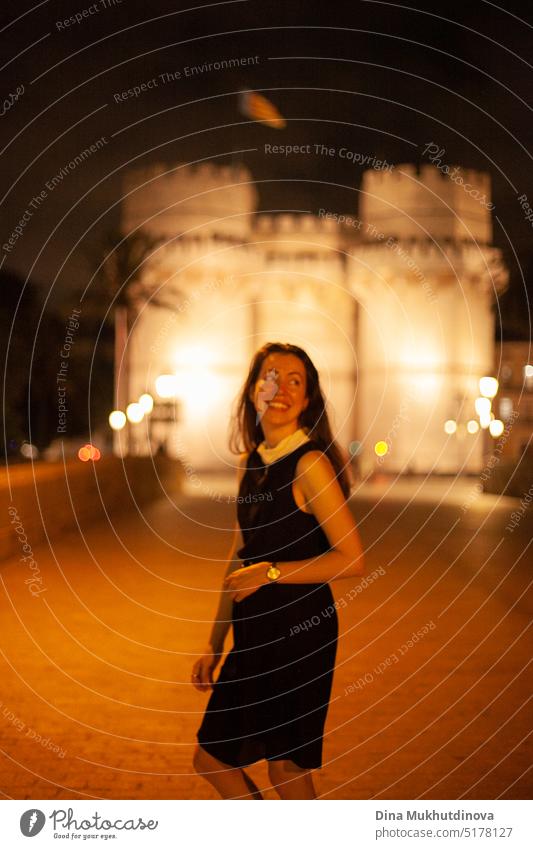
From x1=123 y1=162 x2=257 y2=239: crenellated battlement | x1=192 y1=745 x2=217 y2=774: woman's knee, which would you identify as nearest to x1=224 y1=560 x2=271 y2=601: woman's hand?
x1=192 y1=745 x2=217 y2=774: woman's knee

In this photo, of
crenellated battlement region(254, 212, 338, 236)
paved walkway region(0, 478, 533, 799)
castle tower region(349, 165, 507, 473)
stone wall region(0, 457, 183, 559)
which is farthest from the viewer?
castle tower region(349, 165, 507, 473)

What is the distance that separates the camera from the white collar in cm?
409

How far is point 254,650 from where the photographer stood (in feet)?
13.3

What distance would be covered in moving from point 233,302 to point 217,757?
157 feet

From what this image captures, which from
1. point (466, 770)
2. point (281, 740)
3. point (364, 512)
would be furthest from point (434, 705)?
point (364, 512)

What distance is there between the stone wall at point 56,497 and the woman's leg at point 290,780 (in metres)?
8.41

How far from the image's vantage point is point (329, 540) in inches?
157

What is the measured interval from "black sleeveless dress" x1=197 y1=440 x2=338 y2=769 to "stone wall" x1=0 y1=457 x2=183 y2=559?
843 centimetres

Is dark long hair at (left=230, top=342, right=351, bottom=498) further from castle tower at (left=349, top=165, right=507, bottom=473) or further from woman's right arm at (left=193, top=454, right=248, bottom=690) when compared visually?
castle tower at (left=349, top=165, right=507, bottom=473)

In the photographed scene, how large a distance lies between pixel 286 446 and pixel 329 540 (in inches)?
13.9

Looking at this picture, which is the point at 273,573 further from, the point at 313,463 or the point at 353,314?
the point at 353,314

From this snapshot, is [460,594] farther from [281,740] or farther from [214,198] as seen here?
[214,198]

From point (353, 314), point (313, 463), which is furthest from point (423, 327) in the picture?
point (313, 463)

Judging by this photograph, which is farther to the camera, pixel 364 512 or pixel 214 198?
pixel 214 198
